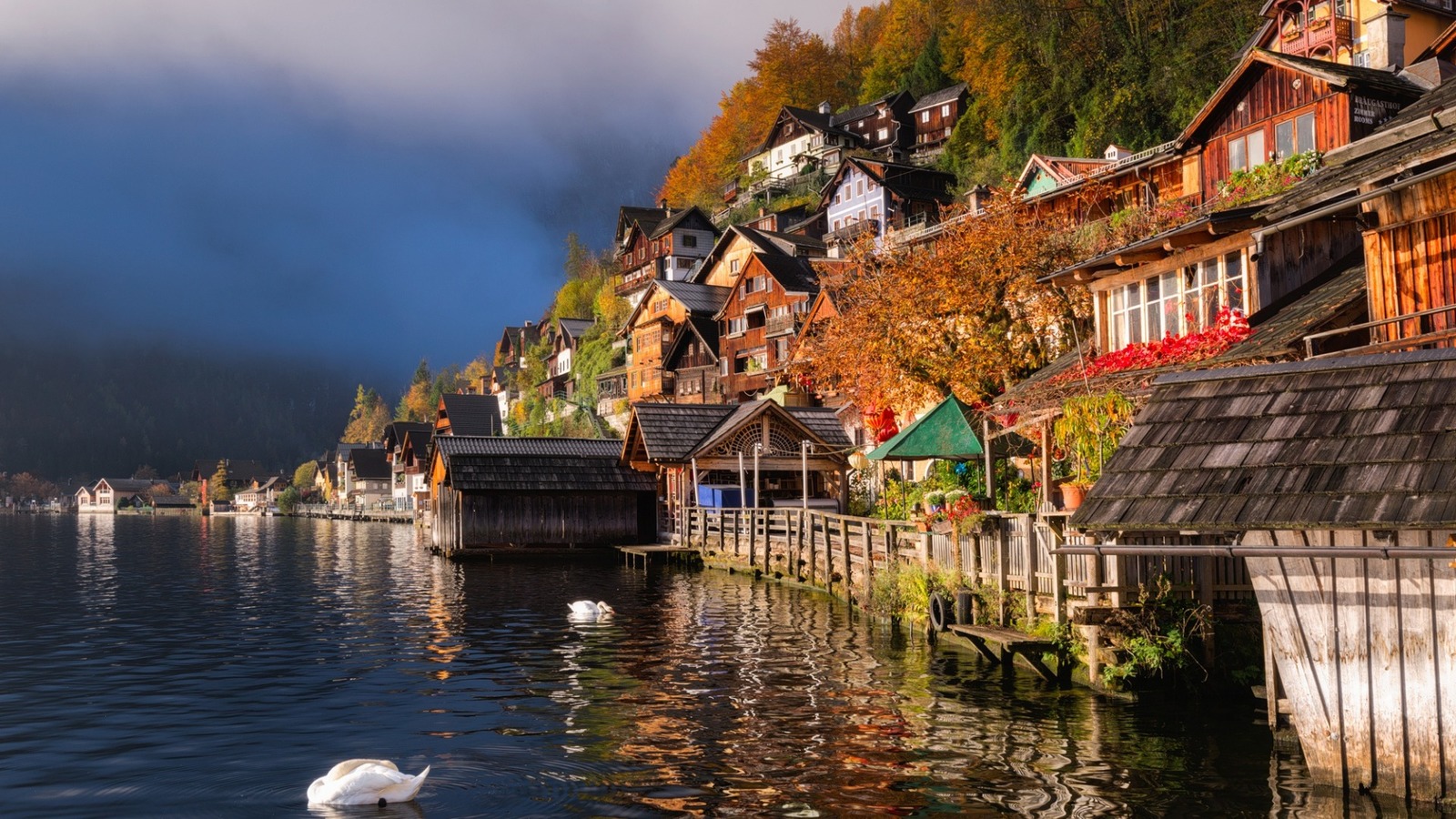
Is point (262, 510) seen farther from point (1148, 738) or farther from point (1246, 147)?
point (1148, 738)

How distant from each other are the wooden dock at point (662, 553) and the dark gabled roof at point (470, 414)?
6501cm

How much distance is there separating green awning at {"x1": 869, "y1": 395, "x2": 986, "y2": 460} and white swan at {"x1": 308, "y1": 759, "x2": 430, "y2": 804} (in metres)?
15.7

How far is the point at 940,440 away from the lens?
87.2 ft

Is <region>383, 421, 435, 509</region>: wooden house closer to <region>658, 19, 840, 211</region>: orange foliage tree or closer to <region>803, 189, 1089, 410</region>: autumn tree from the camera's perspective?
<region>658, 19, 840, 211</region>: orange foliage tree

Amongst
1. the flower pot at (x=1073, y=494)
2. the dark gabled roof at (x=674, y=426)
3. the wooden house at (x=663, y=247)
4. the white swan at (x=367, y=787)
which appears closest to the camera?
the white swan at (x=367, y=787)

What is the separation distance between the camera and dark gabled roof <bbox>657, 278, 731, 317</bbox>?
85312 millimetres

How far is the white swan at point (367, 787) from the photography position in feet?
42.2

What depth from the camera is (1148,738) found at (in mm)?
15539

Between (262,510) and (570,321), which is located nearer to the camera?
(570,321)

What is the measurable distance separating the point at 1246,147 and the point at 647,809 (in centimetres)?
3282

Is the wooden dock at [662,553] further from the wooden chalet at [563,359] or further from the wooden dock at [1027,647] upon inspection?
the wooden chalet at [563,359]

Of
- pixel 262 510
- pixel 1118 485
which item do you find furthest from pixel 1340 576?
pixel 262 510

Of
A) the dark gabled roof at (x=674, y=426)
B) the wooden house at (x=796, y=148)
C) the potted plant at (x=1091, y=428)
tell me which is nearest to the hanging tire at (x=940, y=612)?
the potted plant at (x=1091, y=428)

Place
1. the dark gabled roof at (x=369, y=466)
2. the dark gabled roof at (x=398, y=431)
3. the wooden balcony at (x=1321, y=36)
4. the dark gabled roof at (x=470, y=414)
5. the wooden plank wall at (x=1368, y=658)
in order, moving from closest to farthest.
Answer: the wooden plank wall at (x=1368, y=658)
the wooden balcony at (x=1321, y=36)
the dark gabled roof at (x=470, y=414)
the dark gabled roof at (x=398, y=431)
the dark gabled roof at (x=369, y=466)
